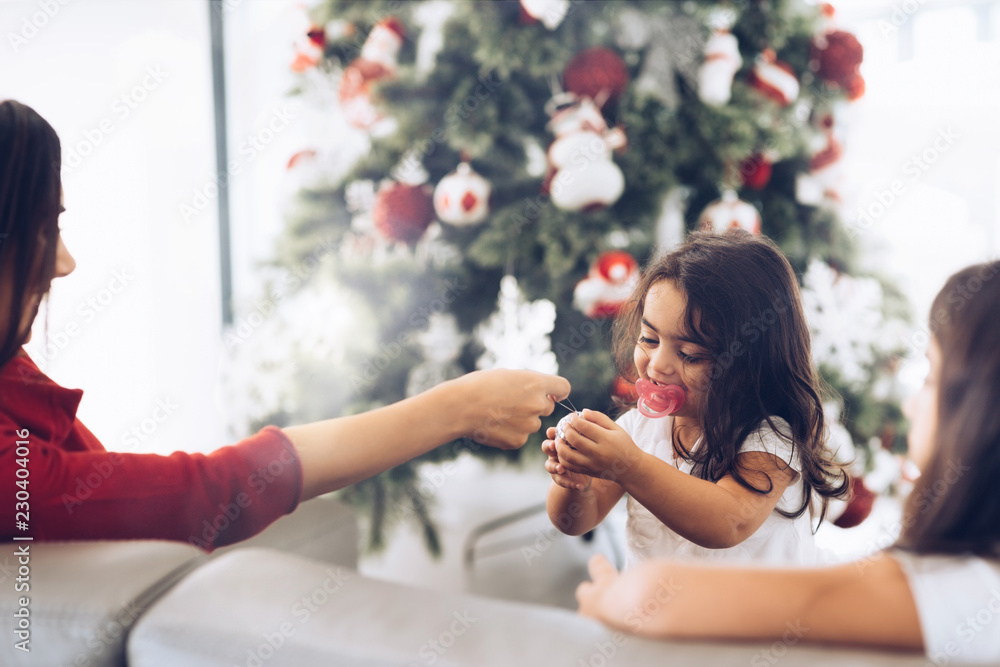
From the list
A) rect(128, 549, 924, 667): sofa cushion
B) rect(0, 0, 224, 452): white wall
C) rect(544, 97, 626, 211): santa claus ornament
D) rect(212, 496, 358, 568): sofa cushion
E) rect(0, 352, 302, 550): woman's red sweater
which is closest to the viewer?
rect(128, 549, 924, 667): sofa cushion

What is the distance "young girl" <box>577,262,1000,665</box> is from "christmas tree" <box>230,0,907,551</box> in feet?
3.10

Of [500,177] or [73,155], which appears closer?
[500,177]

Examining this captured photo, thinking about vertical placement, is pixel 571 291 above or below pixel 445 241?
below

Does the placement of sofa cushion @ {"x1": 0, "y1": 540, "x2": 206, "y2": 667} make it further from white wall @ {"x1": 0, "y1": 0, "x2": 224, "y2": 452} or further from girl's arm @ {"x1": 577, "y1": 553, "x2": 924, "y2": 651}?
white wall @ {"x1": 0, "y1": 0, "x2": 224, "y2": 452}

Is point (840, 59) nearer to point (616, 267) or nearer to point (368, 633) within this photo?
point (616, 267)

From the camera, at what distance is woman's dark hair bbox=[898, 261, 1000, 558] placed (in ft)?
1.71

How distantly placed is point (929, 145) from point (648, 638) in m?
2.73

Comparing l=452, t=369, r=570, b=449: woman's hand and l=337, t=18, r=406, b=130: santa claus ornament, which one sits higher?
l=337, t=18, r=406, b=130: santa claus ornament

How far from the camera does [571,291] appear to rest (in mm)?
1669

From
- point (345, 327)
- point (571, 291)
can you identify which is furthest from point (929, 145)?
point (345, 327)

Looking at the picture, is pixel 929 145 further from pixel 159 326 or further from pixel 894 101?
pixel 159 326

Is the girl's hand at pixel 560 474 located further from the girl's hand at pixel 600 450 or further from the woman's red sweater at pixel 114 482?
the woman's red sweater at pixel 114 482

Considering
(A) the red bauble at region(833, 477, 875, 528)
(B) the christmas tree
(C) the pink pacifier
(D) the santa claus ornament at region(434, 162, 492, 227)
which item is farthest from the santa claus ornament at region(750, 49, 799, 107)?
(C) the pink pacifier

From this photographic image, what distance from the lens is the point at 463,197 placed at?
5.27ft
